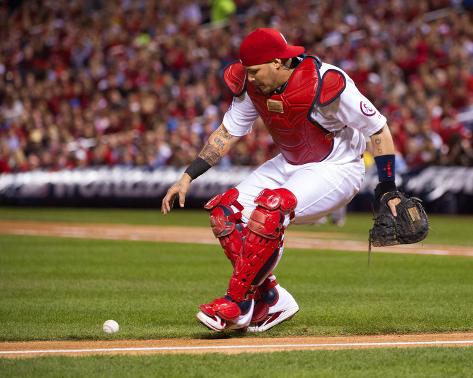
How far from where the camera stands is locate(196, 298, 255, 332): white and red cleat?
7047 mm

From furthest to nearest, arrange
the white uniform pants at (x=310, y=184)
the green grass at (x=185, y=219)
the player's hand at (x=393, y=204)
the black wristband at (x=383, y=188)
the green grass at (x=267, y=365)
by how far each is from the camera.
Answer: the green grass at (x=185, y=219), the white uniform pants at (x=310, y=184), the black wristband at (x=383, y=188), the player's hand at (x=393, y=204), the green grass at (x=267, y=365)

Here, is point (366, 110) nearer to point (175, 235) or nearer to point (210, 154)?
point (210, 154)

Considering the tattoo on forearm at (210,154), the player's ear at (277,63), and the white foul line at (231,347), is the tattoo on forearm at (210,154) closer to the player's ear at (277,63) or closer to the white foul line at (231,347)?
the player's ear at (277,63)

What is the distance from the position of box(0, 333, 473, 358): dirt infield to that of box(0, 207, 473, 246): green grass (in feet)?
28.6

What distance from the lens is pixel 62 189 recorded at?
2639 centimetres

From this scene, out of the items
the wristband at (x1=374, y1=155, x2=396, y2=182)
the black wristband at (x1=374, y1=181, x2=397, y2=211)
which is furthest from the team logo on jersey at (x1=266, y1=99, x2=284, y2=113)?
the black wristband at (x1=374, y1=181, x2=397, y2=211)

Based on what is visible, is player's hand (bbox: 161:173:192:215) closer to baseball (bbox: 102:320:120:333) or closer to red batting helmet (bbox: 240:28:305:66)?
baseball (bbox: 102:320:120:333)

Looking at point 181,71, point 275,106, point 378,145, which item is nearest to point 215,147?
point 275,106

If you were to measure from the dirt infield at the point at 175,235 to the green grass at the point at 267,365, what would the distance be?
7.84m

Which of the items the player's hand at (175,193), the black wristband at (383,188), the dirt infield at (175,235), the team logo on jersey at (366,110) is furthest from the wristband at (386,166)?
the dirt infield at (175,235)

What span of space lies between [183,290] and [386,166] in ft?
12.0

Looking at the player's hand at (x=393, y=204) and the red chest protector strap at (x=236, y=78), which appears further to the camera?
the red chest protector strap at (x=236, y=78)

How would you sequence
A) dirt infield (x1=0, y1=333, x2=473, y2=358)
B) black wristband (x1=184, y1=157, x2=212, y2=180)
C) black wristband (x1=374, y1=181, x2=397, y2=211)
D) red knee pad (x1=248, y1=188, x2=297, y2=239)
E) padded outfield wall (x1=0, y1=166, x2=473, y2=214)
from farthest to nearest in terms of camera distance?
1. padded outfield wall (x1=0, y1=166, x2=473, y2=214)
2. black wristband (x1=184, y1=157, x2=212, y2=180)
3. black wristband (x1=374, y1=181, x2=397, y2=211)
4. red knee pad (x1=248, y1=188, x2=297, y2=239)
5. dirt infield (x1=0, y1=333, x2=473, y2=358)

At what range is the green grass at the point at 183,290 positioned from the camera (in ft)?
25.4
